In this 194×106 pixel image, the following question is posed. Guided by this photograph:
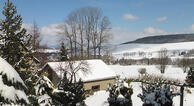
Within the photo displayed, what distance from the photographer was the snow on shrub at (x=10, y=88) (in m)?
2.03

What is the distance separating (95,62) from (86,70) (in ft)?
13.2

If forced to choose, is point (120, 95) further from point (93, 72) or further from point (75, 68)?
point (93, 72)

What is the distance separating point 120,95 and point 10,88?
23.1 feet

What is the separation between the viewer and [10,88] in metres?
2.11

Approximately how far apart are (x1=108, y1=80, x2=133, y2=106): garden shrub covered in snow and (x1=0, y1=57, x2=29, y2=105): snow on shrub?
6532 millimetres

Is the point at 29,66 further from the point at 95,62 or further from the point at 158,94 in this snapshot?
the point at 95,62

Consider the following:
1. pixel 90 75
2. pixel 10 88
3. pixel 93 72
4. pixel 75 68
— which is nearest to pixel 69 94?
pixel 10 88

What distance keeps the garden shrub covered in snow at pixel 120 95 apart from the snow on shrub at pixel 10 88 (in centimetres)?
653

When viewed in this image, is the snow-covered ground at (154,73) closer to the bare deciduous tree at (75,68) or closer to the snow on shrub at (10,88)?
the bare deciduous tree at (75,68)

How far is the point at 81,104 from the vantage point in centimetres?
564

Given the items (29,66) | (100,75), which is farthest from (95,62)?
(29,66)

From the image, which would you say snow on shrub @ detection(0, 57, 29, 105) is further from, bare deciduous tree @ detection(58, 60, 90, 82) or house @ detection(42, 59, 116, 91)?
bare deciduous tree @ detection(58, 60, 90, 82)

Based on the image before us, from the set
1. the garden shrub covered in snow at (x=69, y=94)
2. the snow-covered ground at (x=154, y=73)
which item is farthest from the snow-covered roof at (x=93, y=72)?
the garden shrub covered in snow at (x=69, y=94)

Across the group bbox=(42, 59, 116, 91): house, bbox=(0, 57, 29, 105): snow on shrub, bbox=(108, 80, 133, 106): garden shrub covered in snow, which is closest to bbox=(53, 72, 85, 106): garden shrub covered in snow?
bbox=(108, 80, 133, 106): garden shrub covered in snow
